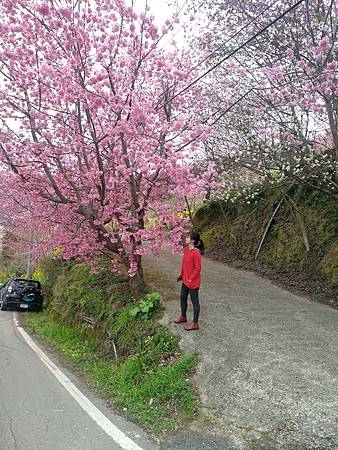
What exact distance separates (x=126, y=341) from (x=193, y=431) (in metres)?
3.18

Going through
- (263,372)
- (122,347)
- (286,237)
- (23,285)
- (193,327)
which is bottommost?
(23,285)

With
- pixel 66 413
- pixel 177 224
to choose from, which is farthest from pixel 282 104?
pixel 66 413

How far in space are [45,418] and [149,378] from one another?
1.51 m

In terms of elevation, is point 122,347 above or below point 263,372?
below

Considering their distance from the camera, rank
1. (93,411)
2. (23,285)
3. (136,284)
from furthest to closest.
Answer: (23,285) < (136,284) < (93,411)

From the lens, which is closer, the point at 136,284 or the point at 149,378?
the point at 149,378

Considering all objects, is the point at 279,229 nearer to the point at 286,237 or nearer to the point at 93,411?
the point at 286,237

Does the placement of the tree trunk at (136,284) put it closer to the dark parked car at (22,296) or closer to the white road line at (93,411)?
the white road line at (93,411)

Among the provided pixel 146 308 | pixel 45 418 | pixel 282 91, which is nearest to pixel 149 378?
pixel 45 418

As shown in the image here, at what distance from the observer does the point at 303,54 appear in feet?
26.9

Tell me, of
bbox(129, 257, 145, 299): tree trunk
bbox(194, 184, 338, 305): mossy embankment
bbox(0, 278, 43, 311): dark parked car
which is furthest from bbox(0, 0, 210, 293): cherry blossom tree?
bbox(0, 278, 43, 311): dark parked car

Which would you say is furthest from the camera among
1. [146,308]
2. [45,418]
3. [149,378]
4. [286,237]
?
[286,237]

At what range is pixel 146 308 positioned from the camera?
7734 millimetres

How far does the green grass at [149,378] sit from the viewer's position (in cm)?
480
